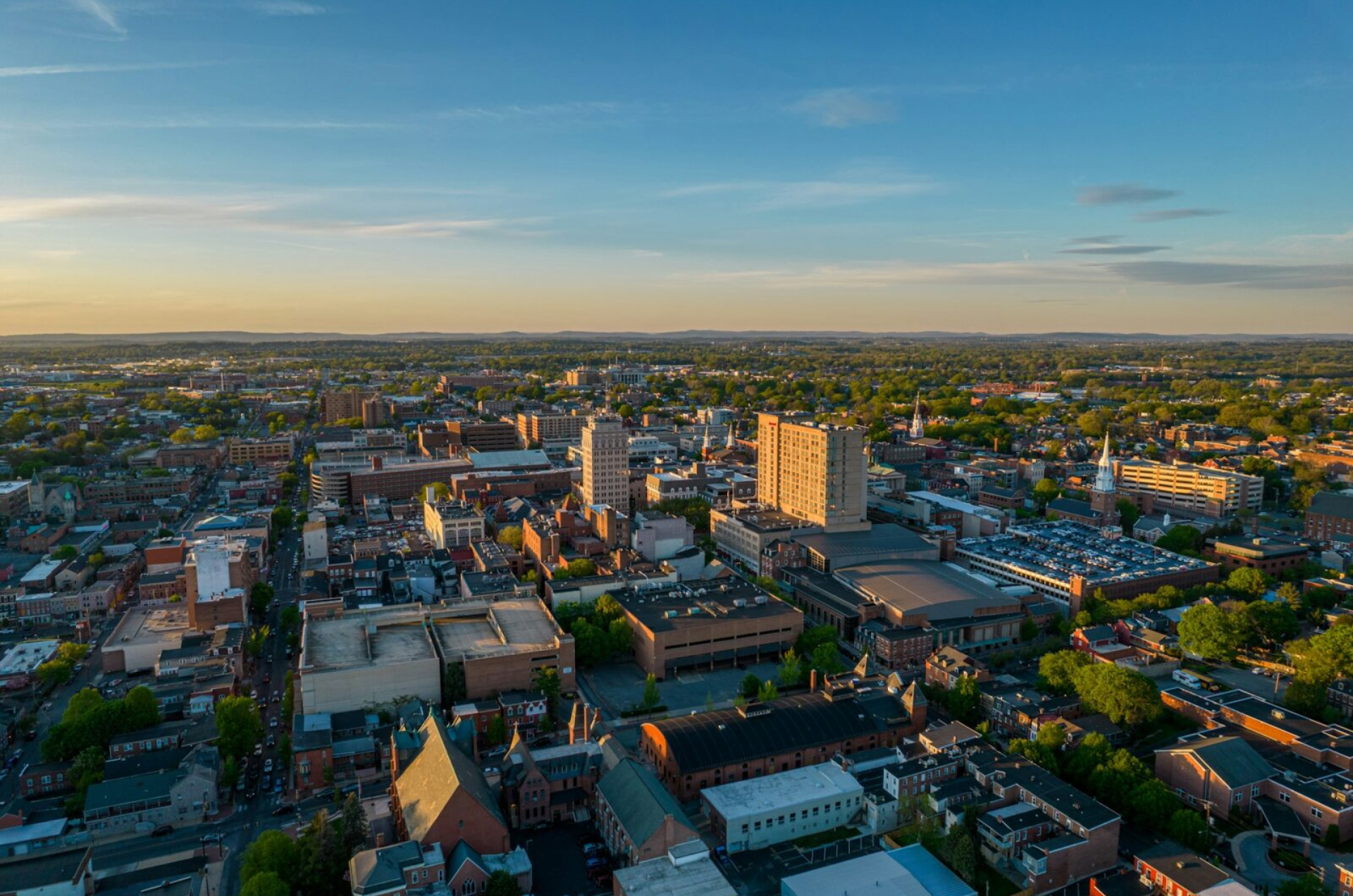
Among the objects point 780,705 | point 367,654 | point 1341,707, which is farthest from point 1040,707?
point 367,654

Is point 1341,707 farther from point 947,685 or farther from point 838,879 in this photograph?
point 838,879

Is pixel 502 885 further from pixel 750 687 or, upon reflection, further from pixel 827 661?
pixel 827 661

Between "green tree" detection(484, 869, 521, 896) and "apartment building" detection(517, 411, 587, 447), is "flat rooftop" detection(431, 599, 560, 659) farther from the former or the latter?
"apartment building" detection(517, 411, 587, 447)

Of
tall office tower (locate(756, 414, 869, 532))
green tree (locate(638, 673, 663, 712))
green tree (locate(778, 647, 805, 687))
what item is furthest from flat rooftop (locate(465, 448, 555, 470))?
green tree (locate(638, 673, 663, 712))

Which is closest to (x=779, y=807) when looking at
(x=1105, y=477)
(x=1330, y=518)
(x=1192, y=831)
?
(x=1192, y=831)

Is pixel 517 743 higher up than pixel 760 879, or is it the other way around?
pixel 517 743

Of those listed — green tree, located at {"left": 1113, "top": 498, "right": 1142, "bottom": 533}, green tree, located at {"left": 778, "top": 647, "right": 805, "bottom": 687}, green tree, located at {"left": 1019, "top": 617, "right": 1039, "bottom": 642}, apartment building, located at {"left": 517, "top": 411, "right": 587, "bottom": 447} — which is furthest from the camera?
apartment building, located at {"left": 517, "top": 411, "right": 587, "bottom": 447}

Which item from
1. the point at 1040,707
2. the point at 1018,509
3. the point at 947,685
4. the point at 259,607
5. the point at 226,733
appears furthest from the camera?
the point at 1018,509
